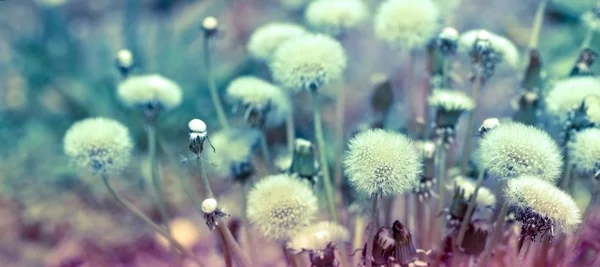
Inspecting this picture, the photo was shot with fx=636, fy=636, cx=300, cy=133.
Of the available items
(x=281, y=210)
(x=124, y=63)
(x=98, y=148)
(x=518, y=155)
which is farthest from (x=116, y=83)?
(x=518, y=155)

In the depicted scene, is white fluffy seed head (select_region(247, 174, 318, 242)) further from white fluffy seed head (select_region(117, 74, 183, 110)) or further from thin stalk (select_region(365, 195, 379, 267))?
white fluffy seed head (select_region(117, 74, 183, 110))

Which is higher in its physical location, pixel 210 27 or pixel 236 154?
pixel 210 27

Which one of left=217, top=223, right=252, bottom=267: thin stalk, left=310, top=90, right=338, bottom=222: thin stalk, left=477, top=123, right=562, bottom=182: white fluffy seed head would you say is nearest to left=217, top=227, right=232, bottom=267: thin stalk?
left=217, top=223, right=252, bottom=267: thin stalk

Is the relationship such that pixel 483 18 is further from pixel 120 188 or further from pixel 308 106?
pixel 120 188

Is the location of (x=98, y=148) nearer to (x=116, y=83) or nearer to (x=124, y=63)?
(x=124, y=63)

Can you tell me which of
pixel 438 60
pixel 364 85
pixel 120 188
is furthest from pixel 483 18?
pixel 120 188

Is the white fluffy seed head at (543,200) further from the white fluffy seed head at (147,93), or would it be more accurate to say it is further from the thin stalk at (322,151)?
the white fluffy seed head at (147,93)
